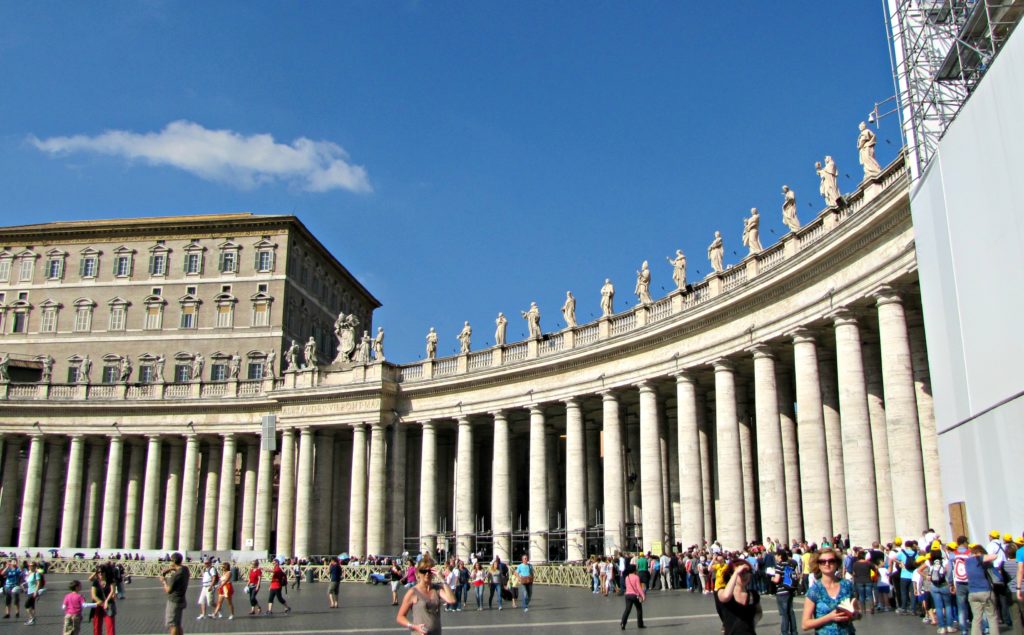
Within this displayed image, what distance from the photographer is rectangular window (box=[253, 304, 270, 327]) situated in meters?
83.7

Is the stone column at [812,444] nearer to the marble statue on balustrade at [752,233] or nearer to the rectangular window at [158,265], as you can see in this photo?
the marble statue on balustrade at [752,233]

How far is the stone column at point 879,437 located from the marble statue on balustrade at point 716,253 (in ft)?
26.8

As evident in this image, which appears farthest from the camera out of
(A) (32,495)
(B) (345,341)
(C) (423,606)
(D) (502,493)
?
(A) (32,495)

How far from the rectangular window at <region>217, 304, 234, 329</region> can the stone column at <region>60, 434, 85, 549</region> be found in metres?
17.0

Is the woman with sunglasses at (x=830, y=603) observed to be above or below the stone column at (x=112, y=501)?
below

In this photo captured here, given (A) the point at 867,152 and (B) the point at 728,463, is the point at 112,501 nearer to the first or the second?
(B) the point at 728,463

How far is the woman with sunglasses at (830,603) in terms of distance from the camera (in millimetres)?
10188

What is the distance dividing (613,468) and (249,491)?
32074mm

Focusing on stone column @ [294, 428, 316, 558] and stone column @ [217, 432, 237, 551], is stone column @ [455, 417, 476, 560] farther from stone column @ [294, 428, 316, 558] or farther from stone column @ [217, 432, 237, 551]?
stone column @ [217, 432, 237, 551]

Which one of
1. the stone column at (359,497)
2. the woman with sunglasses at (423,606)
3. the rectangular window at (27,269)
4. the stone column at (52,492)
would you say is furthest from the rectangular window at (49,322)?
the woman with sunglasses at (423,606)

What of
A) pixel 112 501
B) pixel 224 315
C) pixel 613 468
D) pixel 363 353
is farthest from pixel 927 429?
pixel 224 315

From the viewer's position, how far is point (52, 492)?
234 feet

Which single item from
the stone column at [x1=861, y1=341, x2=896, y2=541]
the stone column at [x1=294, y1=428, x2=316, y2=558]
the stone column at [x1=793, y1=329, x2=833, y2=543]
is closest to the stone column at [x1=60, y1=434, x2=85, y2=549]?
the stone column at [x1=294, y1=428, x2=316, y2=558]

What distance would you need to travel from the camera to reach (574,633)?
2308 cm
